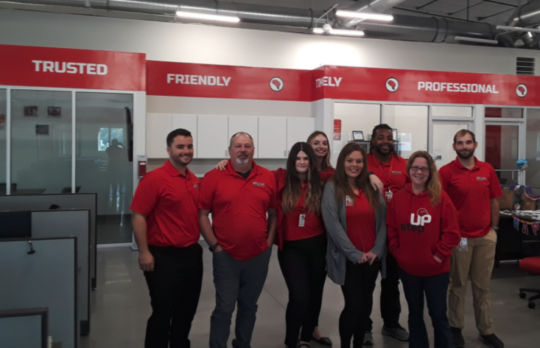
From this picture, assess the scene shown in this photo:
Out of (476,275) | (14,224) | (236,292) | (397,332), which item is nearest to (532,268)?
(476,275)

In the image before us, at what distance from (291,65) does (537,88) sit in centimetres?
497

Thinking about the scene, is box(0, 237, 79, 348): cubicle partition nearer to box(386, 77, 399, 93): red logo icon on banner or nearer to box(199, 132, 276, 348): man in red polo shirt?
box(199, 132, 276, 348): man in red polo shirt

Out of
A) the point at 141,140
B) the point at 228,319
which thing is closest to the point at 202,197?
the point at 228,319

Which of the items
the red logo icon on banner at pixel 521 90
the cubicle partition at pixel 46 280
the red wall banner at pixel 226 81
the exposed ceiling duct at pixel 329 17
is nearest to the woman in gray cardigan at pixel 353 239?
the cubicle partition at pixel 46 280

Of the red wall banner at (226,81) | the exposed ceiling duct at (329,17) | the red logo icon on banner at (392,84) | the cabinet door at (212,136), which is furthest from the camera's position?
the red logo icon on banner at (392,84)

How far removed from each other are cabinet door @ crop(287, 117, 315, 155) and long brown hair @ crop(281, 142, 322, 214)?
531 cm

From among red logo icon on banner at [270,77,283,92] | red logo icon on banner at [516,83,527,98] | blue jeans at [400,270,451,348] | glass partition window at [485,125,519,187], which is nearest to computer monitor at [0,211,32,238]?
blue jeans at [400,270,451,348]

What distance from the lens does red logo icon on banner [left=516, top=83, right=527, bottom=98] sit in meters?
9.23

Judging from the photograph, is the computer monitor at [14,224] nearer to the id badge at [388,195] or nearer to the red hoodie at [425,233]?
the red hoodie at [425,233]

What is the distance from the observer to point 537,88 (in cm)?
940

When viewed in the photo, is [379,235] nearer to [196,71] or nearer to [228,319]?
[228,319]

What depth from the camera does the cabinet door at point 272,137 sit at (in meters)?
8.22

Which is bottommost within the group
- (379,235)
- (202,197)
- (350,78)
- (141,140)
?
(379,235)

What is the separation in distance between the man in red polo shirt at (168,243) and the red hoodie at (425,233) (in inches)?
50.2
